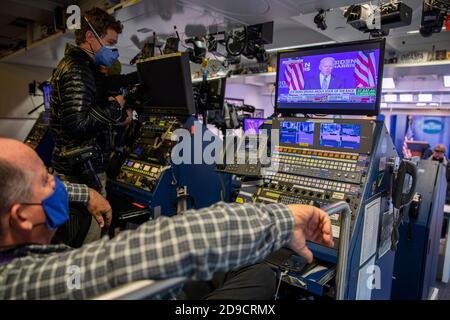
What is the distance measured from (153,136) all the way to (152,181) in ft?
1.62

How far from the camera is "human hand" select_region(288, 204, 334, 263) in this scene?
104 cm

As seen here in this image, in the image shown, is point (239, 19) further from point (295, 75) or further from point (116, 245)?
point (116, 245)

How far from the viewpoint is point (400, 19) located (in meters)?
3.04

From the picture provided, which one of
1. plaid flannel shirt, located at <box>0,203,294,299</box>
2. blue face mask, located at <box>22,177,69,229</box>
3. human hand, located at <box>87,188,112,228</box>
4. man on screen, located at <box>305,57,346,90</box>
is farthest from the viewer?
man on screen, located at <box>305,57,346,90</box>

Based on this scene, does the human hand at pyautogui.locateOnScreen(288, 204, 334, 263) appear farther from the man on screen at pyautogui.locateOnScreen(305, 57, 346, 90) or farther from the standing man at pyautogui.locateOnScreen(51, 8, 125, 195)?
the standing man at pyautogui.locateOnScreen(51, 8, 125, 195)

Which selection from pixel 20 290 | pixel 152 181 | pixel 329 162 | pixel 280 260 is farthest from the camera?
pixel 152 181

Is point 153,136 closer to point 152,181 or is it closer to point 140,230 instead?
point 152,181

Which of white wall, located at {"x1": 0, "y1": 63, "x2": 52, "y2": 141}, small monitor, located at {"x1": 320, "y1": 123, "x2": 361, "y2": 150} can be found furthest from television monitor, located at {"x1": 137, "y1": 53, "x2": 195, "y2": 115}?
white wall, located at {"x1": 0, "y1": 63, "x2": 52, "y2": 141}

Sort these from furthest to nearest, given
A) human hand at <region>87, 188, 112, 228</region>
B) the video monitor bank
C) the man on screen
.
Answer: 1. the man on screen
2. the video monitor bank
3. human hand at <region>87, 188, 112, 228</region>

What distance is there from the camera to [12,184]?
82cm

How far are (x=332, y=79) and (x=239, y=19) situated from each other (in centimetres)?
217

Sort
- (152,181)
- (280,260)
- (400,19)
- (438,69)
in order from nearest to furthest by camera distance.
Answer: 1. (280,260)
2. (152,181)
3. (400,19)
4. (438,69)

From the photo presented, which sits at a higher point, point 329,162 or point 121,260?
point 329,162

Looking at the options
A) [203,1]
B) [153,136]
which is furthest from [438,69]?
[153,136]
